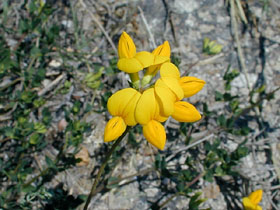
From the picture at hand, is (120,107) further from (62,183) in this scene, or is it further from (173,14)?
(173,14)

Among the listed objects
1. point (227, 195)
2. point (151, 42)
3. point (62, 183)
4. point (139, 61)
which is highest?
point (139, 61)

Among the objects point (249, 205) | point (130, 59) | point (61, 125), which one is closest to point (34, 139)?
point (61, 125)

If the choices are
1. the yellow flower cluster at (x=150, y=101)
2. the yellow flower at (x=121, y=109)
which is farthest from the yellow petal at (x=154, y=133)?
the yellow flower at (x=121, y=109)

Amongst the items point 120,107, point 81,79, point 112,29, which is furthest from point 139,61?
point 112,29

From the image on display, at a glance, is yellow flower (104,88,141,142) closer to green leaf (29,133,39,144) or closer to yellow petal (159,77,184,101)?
yellow petal (159,77,184,101)

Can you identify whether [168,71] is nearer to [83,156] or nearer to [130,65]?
[130,65]

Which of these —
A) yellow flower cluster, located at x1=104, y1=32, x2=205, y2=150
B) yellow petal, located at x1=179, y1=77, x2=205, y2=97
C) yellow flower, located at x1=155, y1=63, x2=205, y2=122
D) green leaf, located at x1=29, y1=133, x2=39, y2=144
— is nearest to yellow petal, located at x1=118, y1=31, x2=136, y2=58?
yellow flower cluster, located at x1=104, y1=32, x2=205, y2=150
